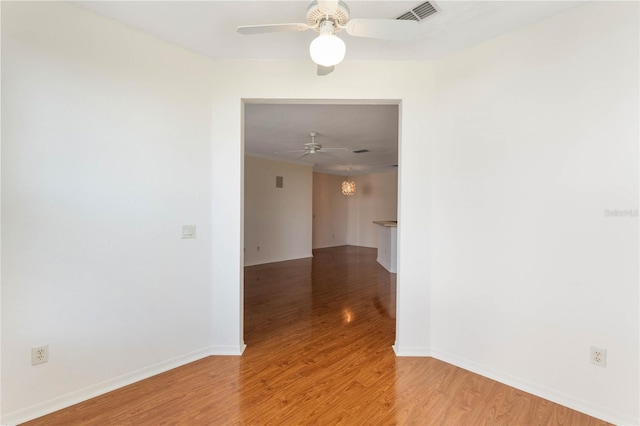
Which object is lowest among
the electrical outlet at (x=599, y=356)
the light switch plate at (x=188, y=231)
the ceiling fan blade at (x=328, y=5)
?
the electrical outlet at (x=599, y=356)

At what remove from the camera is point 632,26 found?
1.60 meters

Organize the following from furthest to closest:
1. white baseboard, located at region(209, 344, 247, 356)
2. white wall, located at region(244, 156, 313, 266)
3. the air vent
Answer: white wall, located at region(244, 156, 313, 266) → white baseboard, located at region(209, 344, 247, 356) → the air vent

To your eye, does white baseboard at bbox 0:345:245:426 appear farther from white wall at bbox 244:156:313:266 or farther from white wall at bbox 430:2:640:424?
white wall at bbox 244:156:313:266

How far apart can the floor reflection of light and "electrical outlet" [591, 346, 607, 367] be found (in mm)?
2020

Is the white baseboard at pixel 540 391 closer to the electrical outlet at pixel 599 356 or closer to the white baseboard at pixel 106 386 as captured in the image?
the electrical outlet at pixel 599 356

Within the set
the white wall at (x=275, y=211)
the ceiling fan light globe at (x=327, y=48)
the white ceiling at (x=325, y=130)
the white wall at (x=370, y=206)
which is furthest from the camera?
the white wall at (x=370, y=206)

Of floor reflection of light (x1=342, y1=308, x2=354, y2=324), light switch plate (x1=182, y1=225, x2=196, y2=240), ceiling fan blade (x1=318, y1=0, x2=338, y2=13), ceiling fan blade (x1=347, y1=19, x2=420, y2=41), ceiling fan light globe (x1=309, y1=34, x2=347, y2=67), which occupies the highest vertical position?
ceiling fan blade (x1=318, y1=0, x2=338, y2=13)

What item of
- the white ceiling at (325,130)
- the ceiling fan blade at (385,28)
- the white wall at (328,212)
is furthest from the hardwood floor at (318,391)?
the white wall at (328,212)

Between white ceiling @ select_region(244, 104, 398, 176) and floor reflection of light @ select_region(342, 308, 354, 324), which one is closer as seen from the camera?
floor reflection of light @ select_region(342, 308, 354, 324)

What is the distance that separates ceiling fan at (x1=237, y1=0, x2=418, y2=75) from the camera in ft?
4.46

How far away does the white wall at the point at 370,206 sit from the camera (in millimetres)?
8695

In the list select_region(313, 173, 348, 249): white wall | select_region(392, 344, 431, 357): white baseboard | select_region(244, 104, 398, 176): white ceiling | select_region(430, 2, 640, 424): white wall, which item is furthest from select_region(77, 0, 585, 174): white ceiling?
select_region(313, 173, 348, 249): white wall

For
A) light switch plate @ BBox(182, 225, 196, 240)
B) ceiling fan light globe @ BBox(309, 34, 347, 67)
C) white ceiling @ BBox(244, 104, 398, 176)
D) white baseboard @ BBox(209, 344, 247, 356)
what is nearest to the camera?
ceiling fan light globe @ BBox(309, 34, 347, 67)

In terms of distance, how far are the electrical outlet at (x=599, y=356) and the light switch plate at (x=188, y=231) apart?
3027 millimetres
